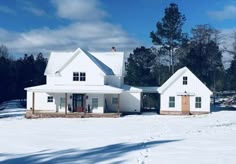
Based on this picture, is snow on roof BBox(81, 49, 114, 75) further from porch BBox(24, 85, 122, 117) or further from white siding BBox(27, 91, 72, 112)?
white siding BBox(27, 91, 72, 112)

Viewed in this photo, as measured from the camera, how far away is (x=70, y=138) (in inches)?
766

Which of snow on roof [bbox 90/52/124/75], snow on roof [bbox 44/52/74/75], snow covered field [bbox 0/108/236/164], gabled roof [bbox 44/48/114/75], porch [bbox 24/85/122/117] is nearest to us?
snow covered field [bbox 0/108/236/164]

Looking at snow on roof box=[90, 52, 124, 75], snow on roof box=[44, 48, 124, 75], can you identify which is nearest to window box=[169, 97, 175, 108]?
snow on roof box=[44, 48, 124, 75]

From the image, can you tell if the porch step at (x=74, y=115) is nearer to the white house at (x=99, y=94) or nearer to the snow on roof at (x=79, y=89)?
the white house at (x=99, y=94)

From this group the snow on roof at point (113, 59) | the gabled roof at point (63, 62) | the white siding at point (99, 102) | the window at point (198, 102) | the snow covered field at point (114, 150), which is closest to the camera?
the snow covered field at point (114, 150)

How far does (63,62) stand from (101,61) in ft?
13.5

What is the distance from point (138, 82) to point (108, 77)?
33.1ft

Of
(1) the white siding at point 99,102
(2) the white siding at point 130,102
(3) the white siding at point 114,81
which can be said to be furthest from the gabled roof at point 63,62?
(2) the white siding at point 130,102

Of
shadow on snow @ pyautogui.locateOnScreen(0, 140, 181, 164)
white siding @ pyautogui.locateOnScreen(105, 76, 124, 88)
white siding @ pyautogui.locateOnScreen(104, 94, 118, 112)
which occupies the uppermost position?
white siding @ pyautogui.locateOnScreen(105, 76, 124, 88)

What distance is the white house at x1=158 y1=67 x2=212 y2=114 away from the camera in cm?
3722

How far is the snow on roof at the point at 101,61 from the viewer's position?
40125mm

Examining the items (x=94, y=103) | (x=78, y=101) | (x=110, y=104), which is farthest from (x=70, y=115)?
(x=110, y=104)

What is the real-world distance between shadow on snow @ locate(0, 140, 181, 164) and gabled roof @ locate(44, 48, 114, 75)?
2258cm

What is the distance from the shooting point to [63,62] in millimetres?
41781
